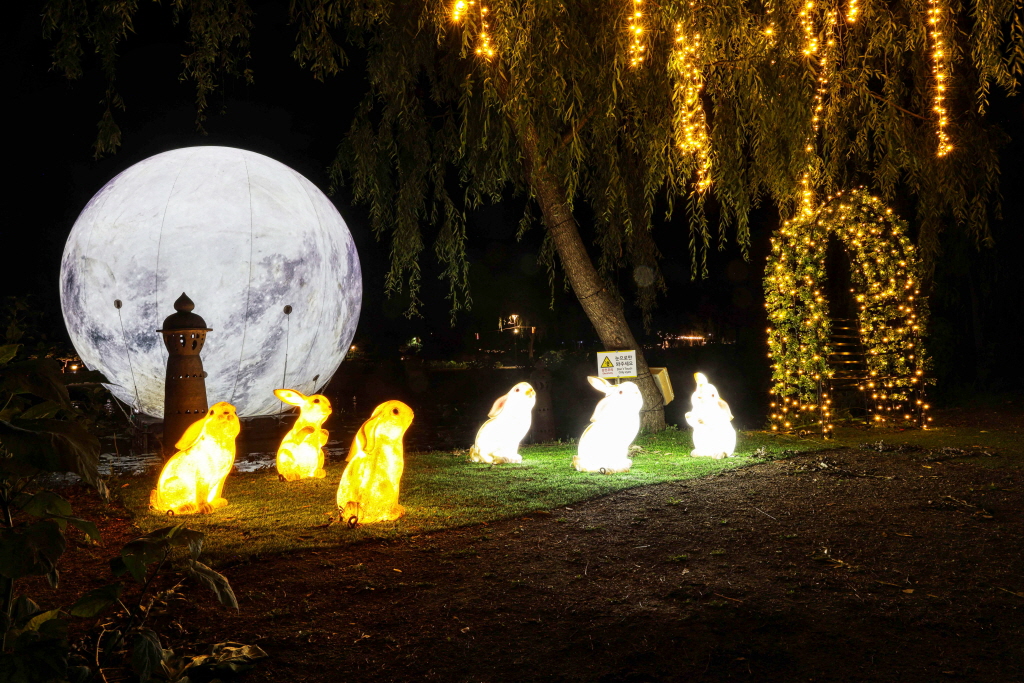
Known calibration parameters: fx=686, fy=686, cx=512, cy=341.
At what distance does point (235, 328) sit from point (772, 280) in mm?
7556

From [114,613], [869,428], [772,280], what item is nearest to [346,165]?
[772,280]

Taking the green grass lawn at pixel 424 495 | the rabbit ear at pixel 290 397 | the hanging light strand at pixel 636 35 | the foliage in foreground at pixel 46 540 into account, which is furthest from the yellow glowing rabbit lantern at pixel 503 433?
the foliage in foreground at pixel 46 540

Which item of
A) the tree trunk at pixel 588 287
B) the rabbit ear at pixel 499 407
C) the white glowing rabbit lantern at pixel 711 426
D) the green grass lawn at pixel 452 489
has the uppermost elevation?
the tree trunk at pixel 588 287

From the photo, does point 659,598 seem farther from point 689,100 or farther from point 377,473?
point 689,100

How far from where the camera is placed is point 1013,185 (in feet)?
44.0

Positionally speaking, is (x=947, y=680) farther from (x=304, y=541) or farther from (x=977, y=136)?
(x=977, y=136)

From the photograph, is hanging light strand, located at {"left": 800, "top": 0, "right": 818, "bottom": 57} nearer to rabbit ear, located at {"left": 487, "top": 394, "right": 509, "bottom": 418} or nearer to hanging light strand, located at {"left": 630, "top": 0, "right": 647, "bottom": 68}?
hanging light strand, located at {"left": 630, "top": 0, "right": 647, "bottom": 68}

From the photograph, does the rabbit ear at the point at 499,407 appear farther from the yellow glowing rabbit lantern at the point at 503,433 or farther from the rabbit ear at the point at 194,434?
the rabbit ear at the point at 194,434

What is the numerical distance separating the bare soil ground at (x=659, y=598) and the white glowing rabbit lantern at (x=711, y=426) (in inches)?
88.3

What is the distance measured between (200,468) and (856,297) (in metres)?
8.59

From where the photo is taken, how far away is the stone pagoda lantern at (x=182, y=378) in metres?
6.96

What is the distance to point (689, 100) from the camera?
6.29 m

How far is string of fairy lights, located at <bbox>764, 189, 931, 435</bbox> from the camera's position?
938 centimetres

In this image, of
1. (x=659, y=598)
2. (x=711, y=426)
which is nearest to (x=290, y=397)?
(x=659, y=598)
